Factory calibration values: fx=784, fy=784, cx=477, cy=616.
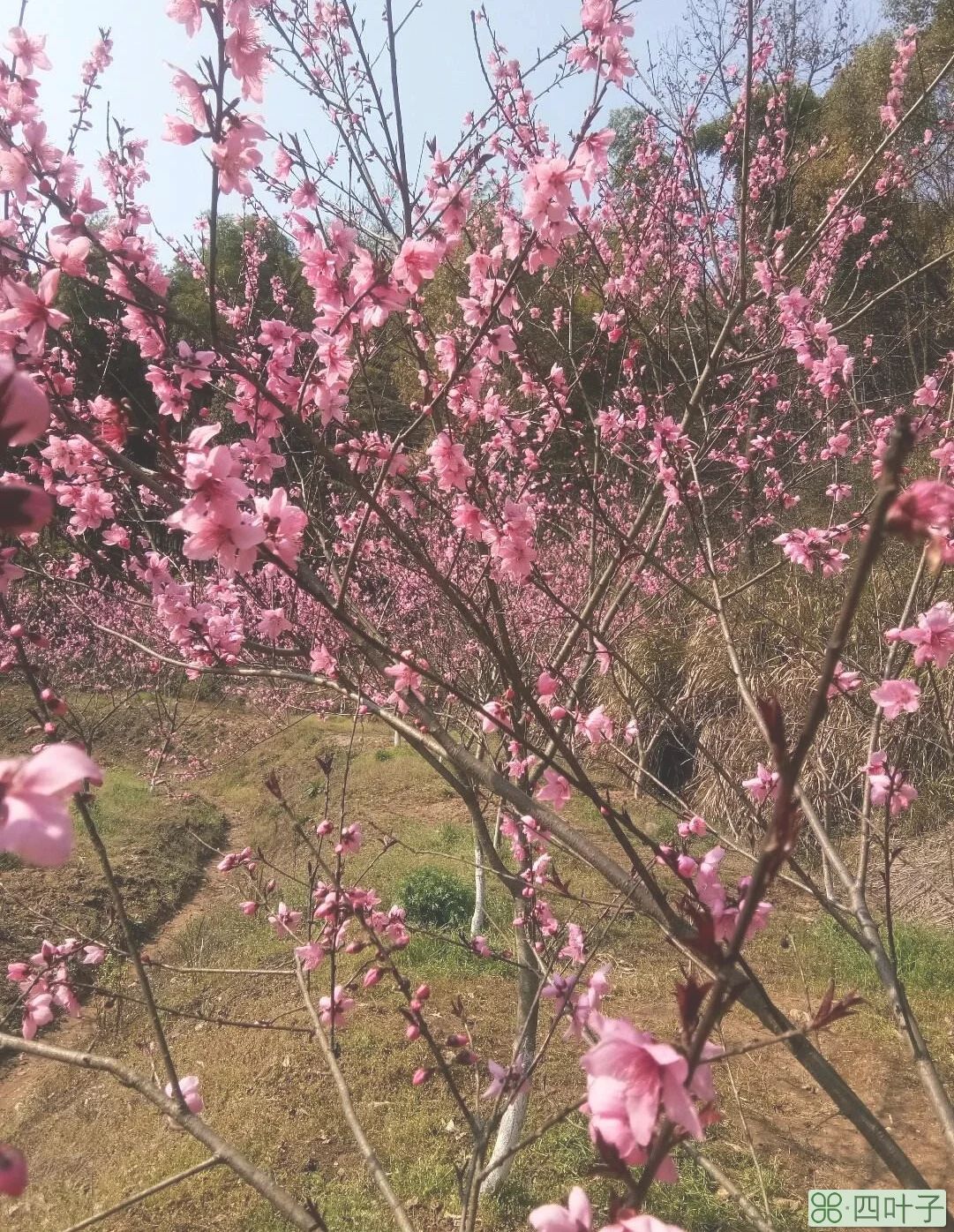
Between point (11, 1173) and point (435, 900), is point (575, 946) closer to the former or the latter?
point (11, 1173)

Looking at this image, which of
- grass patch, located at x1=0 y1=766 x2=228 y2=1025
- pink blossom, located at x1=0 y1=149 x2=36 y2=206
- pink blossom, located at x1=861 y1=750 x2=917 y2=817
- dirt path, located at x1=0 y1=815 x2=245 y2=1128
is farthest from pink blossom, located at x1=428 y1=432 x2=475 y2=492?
grass patch, located at x1=0 y1=766 x2=228 y2=1025

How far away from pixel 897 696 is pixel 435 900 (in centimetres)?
402

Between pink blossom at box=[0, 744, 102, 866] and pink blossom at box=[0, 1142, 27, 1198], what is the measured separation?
181 mm

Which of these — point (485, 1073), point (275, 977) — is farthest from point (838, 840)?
point (275, 977)

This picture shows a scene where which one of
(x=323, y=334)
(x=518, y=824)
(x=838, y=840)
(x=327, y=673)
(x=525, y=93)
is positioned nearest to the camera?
(x=323, y=334)

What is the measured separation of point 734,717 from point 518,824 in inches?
188

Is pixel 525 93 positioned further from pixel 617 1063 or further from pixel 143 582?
pixel 617 1063

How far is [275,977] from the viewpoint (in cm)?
490

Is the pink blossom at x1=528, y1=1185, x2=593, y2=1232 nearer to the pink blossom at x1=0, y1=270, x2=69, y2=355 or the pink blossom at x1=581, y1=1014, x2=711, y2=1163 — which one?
the pink blossom at x1=581, y1=1014, x2=711, y2=1163

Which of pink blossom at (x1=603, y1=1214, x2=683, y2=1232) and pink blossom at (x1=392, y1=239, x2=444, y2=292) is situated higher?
pink blossom at (x1=392, y1=239, x2=444, y2=292)

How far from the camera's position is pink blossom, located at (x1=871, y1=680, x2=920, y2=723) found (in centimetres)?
186

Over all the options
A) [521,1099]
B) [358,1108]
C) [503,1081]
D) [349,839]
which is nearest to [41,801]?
[503,1081]

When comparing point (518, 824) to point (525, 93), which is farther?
point (525, 93)

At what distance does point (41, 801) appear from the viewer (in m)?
0.57
